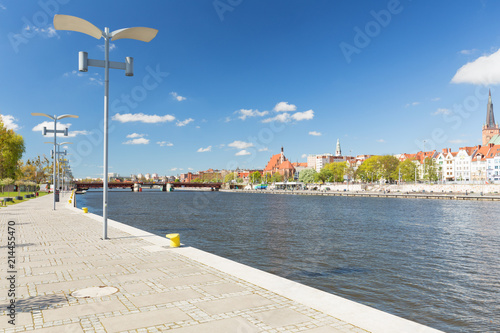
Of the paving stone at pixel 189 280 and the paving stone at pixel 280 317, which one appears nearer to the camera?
the paving stone at pixel 280 317

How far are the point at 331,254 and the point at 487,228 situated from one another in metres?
22.4

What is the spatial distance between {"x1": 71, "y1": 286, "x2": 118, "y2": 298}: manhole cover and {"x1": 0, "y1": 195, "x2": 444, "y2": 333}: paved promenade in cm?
17

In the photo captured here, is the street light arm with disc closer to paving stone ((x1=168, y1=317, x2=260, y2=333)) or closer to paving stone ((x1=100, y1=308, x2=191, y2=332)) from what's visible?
paving stone ((x1=100, y1=308, x2=191, y2=332))

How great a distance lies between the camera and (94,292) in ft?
27.4

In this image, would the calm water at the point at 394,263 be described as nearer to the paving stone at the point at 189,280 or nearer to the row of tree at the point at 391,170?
the paving stone at the point at 189,280

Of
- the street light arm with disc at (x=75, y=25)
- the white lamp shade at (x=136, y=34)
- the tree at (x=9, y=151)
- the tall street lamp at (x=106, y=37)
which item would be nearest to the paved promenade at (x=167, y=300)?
the tall street lamp at (x=106, y=37)

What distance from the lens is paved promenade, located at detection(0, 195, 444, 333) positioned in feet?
20.7

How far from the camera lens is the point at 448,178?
152500 millimetres

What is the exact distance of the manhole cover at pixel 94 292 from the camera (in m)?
8.11

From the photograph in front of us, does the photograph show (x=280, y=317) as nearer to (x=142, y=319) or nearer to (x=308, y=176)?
(x=142, y=319)

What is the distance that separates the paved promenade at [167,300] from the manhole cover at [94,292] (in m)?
0.17

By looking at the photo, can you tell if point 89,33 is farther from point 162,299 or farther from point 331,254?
point 331,254

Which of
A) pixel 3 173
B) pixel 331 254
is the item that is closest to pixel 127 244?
pixel 331 254

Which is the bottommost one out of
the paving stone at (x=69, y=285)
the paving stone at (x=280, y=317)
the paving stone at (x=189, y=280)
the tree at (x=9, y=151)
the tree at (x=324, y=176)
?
the paving stone at (x=189, y=280)
